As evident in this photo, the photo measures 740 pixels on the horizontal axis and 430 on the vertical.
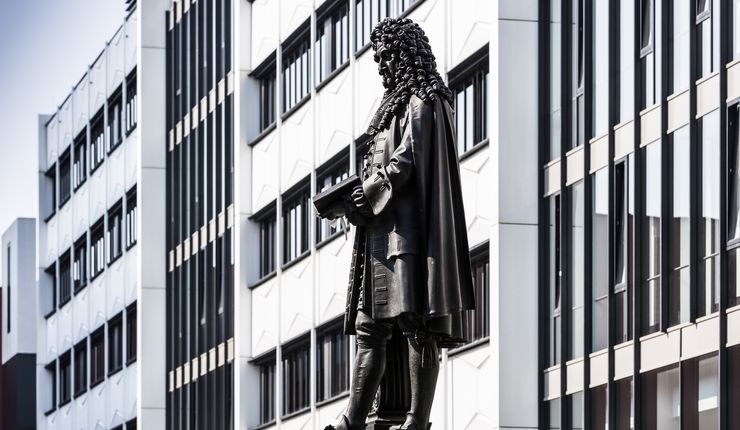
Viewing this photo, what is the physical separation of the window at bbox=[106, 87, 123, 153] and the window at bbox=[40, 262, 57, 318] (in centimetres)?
1277

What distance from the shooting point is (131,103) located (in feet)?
230

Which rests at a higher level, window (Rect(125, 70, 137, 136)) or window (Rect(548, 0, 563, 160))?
window (Rect(125, 70, 137, 136))

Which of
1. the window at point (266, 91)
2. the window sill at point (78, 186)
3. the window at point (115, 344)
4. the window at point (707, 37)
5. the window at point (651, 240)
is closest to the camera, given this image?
the window at point (707, 37)

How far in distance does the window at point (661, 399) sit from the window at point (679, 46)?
4.60 meters

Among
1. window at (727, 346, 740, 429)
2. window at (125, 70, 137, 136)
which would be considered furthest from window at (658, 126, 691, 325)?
window at (125, 70, 137, 136)

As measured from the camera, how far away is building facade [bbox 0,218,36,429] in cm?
9088

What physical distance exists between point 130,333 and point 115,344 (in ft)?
8.07

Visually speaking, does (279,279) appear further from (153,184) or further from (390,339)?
(390,339)

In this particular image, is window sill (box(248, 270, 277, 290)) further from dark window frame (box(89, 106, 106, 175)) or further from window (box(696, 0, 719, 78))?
window (box(696, 0, 719, 78))

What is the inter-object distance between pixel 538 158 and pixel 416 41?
2291 centimetres

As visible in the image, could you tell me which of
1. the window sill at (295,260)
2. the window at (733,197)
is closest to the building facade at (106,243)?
the window sill at (295,260)

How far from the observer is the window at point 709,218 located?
29.8 meters

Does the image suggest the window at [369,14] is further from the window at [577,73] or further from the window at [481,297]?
the window at [577,73]

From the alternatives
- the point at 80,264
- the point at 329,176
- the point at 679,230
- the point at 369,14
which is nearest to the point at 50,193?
the point at 80,264
